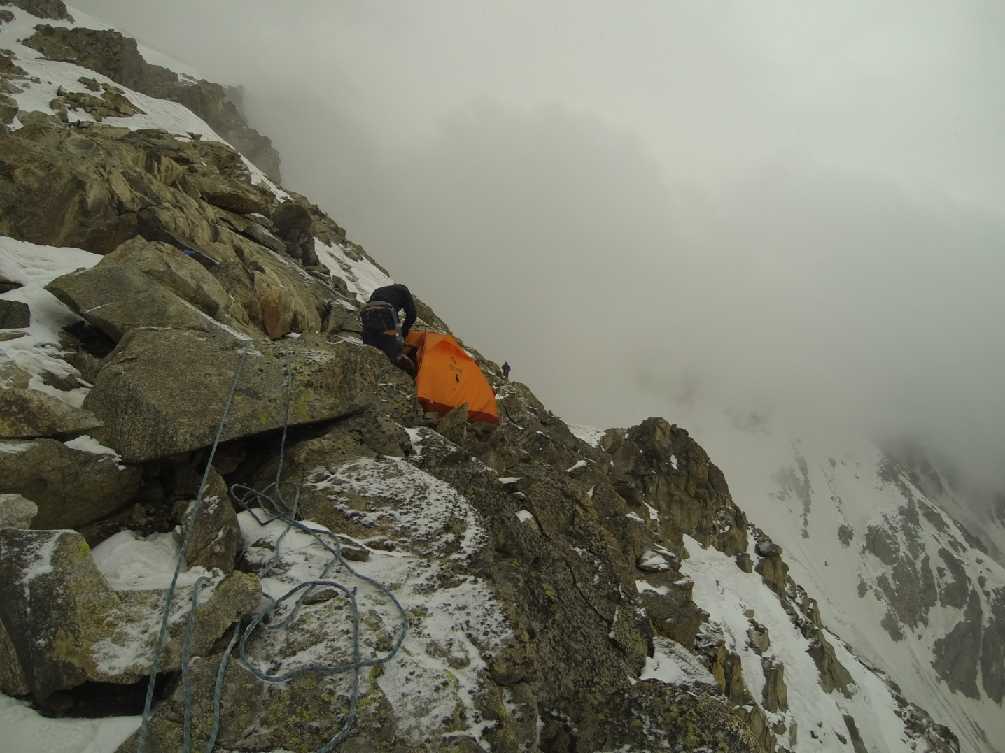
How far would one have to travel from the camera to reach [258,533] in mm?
5406

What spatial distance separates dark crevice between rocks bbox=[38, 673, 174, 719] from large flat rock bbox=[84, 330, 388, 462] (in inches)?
87.4

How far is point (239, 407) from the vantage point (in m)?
5.86

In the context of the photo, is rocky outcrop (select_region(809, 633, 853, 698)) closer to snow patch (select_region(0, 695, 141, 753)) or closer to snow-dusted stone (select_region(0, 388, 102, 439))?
snow patch (select_region(0, 695, 141, 753))

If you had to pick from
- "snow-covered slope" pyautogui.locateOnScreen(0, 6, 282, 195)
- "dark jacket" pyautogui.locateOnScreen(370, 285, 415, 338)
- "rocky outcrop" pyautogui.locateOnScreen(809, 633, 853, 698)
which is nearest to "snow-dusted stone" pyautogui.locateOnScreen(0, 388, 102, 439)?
"dark jacket" pyautogui.locateOnScreen(370, 285, 415, 338)

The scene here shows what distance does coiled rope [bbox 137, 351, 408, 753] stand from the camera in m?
3.47

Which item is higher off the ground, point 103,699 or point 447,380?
point 447,380

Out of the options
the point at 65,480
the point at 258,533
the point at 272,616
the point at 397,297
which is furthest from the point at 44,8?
the point at 272,616

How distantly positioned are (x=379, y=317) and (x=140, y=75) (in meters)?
51.5

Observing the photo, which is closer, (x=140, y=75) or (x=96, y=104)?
(x=96, y=104)

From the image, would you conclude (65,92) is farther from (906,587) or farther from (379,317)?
(906,587)

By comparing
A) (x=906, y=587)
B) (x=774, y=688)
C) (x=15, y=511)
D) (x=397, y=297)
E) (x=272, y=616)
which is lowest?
(x=906, y=587)

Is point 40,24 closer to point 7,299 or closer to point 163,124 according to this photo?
point 163,124

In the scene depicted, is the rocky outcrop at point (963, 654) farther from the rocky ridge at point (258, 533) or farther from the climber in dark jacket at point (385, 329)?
the climber in dark jacket at point (385, 329)

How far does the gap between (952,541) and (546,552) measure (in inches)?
9043
